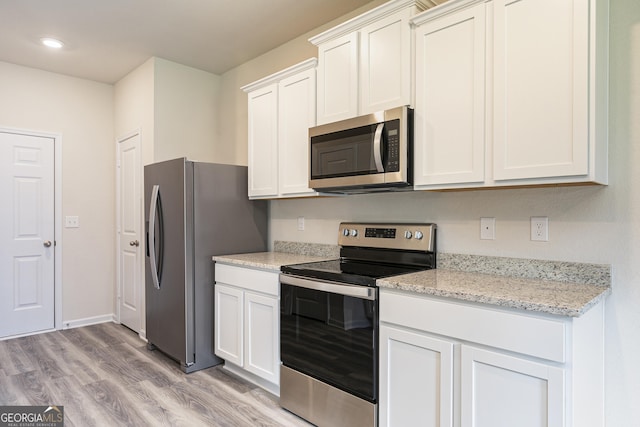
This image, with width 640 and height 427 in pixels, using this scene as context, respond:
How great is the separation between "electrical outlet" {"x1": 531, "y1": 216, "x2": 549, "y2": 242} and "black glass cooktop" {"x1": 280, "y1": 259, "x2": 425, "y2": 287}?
2.06ft

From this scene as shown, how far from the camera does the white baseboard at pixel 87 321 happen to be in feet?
13.9

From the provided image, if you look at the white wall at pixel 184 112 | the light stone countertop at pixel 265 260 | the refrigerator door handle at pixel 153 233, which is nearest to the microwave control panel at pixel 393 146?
the light stone countertop at pixel 265 260

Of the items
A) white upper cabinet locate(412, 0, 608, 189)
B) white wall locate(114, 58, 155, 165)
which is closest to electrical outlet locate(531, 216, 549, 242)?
white upper cabinet locate(412, 0, 608, 189)

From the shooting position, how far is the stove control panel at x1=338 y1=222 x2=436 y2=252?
230cm

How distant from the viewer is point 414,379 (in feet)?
5.82

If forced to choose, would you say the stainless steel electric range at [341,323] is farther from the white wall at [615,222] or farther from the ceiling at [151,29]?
the ceiling at [151,29]

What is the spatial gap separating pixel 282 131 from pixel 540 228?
1.82 metres

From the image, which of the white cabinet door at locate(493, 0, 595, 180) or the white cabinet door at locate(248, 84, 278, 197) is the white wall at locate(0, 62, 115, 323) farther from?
the white cabinet door at locate(493, 0, 595, 180)

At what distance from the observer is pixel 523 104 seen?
170 cm

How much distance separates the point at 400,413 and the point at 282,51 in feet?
9.84

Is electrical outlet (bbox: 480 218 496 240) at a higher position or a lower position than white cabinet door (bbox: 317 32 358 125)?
lower

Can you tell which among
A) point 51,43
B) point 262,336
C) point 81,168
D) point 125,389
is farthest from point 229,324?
point 51,43

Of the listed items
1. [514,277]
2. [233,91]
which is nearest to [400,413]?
[514,277]

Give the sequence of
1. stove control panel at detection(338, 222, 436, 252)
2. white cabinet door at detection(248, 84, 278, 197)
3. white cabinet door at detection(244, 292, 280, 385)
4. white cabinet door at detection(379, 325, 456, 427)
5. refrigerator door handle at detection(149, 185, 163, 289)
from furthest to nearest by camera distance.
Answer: refrigerator door handle at detection(149, 185, 163, 289), white cabinet door at detection(248, 84, 278, 197), white cabinet door at detection(244, 292, 280, 385), stove control panel at detection(338, 222, 436, 252), white cabinet door at detection(379, 325, 456, 427)
